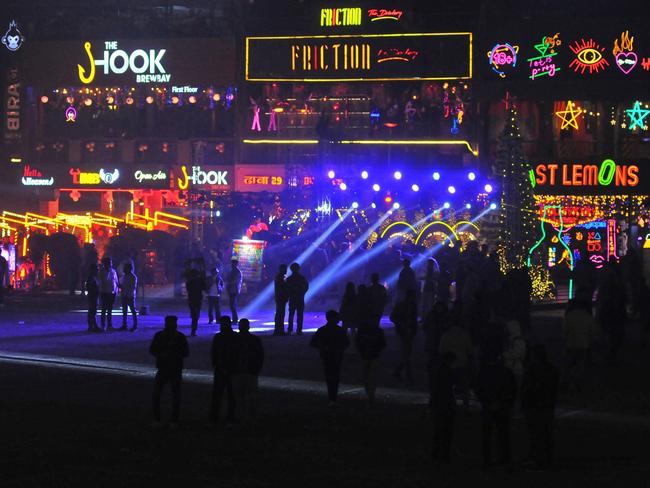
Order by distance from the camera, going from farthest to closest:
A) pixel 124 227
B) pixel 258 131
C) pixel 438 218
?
pixel 258 131, pixel 124 227, pixel 438 218

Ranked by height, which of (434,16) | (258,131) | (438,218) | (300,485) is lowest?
(300,485)

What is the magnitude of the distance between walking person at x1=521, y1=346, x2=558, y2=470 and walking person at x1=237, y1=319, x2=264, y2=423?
328cm

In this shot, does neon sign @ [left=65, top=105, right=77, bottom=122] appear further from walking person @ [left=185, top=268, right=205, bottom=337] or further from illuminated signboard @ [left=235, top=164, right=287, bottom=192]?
walking person @ [left=185, top=268, right=205, bottom=337]

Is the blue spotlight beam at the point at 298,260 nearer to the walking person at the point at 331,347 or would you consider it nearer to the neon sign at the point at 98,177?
the walking person at the point at 331,347

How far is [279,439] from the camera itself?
12844 mm

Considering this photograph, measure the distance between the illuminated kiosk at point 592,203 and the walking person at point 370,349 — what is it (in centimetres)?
2593

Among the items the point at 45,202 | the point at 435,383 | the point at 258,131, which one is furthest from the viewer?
the point at 45,202

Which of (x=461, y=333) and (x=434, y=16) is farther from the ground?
(x=434, y=16)

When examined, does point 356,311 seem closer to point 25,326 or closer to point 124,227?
point 25,326

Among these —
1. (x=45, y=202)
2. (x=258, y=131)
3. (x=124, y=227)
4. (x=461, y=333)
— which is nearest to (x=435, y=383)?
(x=461, y=333)

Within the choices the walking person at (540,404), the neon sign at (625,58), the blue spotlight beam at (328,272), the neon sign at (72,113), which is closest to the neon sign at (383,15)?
the neon sign at (625,58)

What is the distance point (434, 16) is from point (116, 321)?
28.5m

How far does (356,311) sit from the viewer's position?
59.5 feet

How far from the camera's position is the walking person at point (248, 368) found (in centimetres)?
1366
